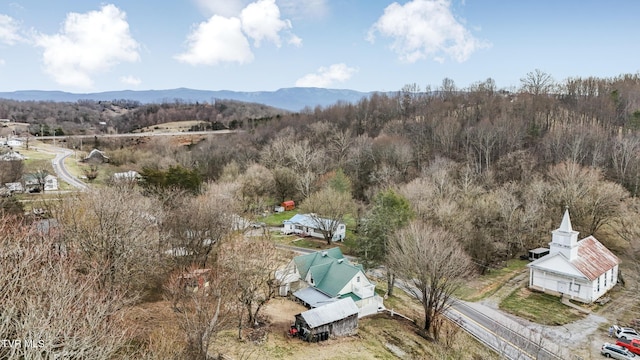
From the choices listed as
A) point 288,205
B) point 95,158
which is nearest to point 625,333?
point 288,205

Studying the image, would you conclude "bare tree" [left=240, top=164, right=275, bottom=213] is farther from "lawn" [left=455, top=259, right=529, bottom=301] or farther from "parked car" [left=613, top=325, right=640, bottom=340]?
"parked car" [left=613, top=325, right=640, bottom=340]

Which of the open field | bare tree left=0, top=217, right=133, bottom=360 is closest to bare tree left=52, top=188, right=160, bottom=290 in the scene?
bare tree left=0, top=217, right=133, bottom=360

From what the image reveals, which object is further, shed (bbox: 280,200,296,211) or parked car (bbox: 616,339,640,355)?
shed (bbox: 280,200,296,211)

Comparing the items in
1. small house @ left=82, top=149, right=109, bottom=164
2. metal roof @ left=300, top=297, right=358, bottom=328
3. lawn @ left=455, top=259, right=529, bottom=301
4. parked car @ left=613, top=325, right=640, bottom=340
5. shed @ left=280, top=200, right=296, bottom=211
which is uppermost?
small house @ left=82, top=149, right=109, bottom=164

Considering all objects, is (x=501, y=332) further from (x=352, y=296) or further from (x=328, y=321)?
(x=328, y=321)

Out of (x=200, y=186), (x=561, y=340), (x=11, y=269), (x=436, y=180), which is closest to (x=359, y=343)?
(x=561, y=340)

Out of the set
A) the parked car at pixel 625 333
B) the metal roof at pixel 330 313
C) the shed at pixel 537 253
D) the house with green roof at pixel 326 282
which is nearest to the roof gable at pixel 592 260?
the parked car at pixel 625 333

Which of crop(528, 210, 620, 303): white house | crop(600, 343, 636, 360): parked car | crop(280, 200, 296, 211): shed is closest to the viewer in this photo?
crop(600, 343, 636, 360): parked car
